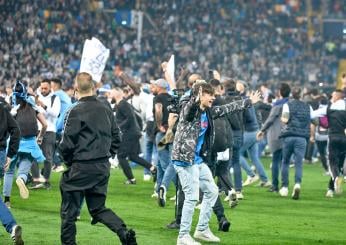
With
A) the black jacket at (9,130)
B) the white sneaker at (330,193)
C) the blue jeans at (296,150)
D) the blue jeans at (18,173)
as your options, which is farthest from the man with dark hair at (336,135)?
the black jacket at (9,130)

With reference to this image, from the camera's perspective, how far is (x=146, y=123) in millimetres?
25203

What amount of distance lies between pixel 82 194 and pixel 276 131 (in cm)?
1025

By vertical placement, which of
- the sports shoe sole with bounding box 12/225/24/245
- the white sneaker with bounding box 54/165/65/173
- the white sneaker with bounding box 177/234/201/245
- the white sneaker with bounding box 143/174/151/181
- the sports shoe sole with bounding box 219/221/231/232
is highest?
the sports shoe sole with bounding box 12/225/24/245

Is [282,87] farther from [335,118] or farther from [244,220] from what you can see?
[244,220]

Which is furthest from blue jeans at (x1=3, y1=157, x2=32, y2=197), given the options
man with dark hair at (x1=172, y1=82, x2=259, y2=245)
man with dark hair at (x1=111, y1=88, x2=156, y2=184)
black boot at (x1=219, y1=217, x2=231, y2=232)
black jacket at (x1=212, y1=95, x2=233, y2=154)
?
man with dark hair at (x1=172, y1=82, x2=259, y2=245)

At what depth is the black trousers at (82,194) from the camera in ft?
38.8

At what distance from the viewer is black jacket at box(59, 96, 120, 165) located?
11.8 metres

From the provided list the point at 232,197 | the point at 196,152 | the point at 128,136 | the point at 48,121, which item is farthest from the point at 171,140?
the point at 128,136

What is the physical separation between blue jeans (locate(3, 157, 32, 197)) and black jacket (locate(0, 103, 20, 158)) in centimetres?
344

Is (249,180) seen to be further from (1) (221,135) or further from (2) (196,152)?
(2) (196,152)

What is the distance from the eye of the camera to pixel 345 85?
22.6 meters

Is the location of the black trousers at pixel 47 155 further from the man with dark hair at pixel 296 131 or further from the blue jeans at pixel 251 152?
the man with dark hair at pixel 296 131

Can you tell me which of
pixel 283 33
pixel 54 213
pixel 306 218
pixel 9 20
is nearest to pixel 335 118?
pixel 306 218

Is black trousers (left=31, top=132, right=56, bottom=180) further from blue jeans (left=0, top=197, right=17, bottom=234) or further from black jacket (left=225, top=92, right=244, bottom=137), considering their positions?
blue jeans (left=0, top=197, right=17, bottom=234)
